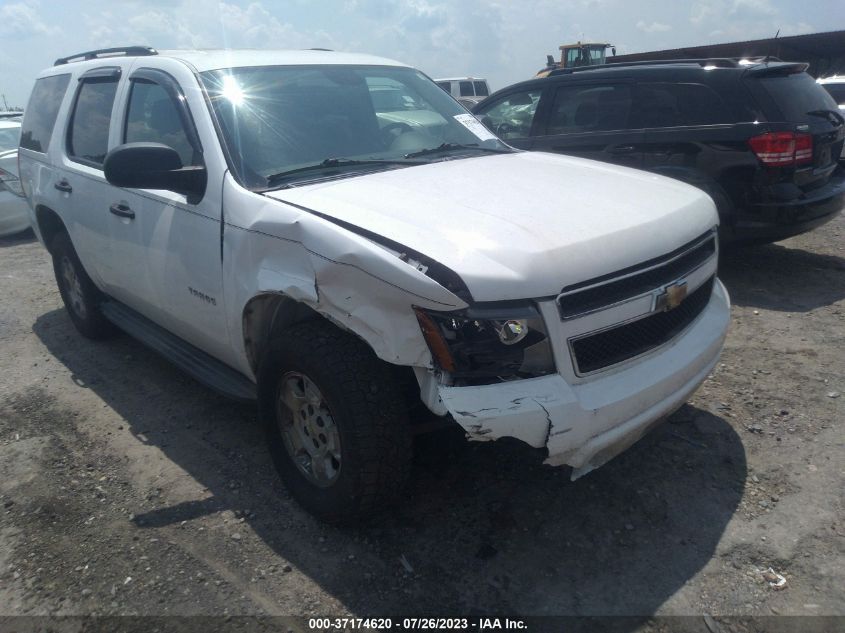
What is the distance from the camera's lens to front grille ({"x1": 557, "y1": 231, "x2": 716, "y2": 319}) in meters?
2.32

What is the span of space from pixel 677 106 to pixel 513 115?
1.82 metres

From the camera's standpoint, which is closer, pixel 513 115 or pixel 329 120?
pixel 329 120

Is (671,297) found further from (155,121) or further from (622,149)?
(622,149)

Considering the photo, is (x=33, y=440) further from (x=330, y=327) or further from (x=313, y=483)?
(x=330, y=327)

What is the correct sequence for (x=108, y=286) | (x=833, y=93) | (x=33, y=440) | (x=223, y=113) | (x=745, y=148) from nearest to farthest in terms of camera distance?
(x=223, y=113), (x=33, y=440), (x=108, y=286), (x=745, y=148), (x=833, y=93)

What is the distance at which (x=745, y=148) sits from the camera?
5.29 metres

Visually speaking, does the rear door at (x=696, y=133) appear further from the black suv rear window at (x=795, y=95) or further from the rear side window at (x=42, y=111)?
the rear side window at (x=42, y=111)

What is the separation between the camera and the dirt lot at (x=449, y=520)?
2.53 meters

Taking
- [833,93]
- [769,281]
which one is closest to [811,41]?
[833,93]

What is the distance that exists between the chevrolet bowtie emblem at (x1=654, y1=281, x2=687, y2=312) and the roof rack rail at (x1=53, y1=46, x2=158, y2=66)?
3.21m

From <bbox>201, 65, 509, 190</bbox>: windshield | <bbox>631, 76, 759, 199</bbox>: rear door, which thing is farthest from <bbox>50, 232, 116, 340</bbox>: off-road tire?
<bbox>631, 76, 759, 199</bbox>: rear door

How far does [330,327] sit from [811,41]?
2127cm

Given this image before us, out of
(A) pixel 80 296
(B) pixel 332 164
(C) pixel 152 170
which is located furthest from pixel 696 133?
(A) pixel 80 296

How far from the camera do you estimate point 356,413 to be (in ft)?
8.14
